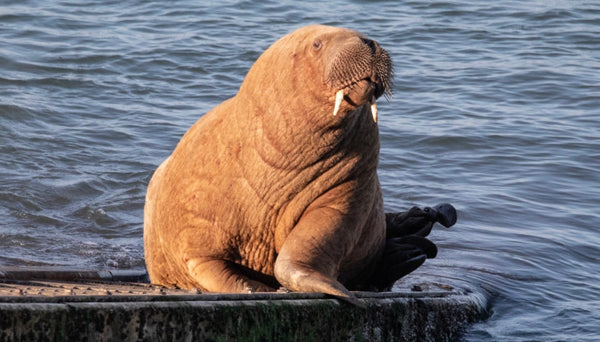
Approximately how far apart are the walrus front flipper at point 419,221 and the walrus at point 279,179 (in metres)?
0.69

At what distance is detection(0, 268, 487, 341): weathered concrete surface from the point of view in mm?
3551

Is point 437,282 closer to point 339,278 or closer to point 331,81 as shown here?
point 339,278

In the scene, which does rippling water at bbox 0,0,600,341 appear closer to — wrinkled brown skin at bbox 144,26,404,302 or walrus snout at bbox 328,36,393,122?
wrinkled brown skin at bbox 144,26,404,302

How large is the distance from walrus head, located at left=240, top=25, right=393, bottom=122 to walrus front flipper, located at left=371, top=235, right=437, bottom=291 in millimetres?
1071

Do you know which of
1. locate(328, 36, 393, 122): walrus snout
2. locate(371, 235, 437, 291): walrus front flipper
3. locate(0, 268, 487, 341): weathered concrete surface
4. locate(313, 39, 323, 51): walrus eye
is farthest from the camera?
locate(371, 235, 437, 291): walrus front flipper

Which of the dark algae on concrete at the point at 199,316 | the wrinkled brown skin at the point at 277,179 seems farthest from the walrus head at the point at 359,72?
the dark algae on concrete at the point at 199,316

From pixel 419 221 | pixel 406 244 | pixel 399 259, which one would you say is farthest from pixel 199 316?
pixel 419 221

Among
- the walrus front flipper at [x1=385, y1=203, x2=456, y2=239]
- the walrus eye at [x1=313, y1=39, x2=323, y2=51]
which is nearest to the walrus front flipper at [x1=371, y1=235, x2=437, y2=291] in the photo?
the walrus front flipper at [x1=385, y1=203, x2=456, y2=239]

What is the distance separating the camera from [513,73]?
15227 mm

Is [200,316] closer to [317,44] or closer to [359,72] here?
[359,72]

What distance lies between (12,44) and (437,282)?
33.5 feet

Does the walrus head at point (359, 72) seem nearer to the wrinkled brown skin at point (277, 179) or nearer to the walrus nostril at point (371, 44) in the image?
the walrus nostril at point (371, 44)

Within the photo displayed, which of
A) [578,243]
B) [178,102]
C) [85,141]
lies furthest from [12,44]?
[578,243]

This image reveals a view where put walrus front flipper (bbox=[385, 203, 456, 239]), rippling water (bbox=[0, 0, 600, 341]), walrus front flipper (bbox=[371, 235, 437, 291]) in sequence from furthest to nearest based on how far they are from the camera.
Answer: rippling water (bbox=[0, 0, 600, 341])
walrus front flipper (bbox=[385, 203, 456, 239])
walrus front flipper (bbox=[371, 235, 437, 291])
